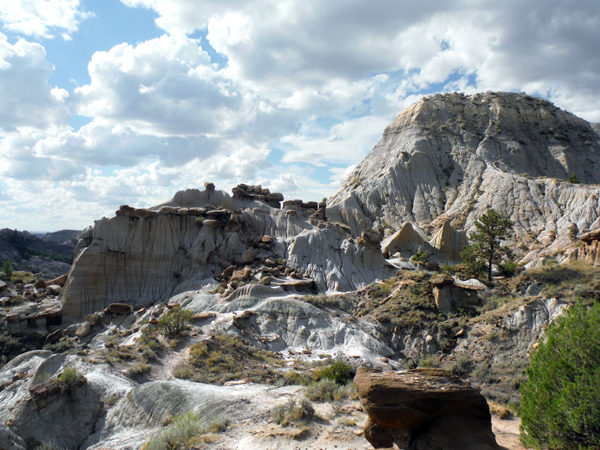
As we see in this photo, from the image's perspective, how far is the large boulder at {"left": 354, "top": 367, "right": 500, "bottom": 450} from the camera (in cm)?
702

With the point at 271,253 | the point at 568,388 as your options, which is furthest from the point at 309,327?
the point at 568,388

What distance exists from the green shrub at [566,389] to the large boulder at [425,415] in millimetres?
911

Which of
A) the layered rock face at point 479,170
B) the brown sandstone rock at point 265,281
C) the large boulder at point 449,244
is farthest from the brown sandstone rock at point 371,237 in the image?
the layered rock face at point 479,170

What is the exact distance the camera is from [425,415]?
7.07 metres

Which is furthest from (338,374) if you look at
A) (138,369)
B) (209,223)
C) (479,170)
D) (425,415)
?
(479,170)

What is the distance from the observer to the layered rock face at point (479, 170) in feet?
133

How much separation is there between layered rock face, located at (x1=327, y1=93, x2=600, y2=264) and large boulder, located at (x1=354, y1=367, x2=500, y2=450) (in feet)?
110

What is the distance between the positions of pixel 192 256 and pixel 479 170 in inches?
1620

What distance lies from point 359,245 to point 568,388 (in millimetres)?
23936

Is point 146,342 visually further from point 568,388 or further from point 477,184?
point 477,184

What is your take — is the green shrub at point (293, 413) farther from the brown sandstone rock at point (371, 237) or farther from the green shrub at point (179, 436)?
the brown sandstone rock at point (371, 237)

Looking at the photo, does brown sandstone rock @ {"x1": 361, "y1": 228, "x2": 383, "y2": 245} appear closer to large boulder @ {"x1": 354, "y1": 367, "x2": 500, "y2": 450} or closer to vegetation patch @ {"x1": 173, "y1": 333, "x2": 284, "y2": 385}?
vegetation patch @ {"x1": 173, "y1": 333, "x2": 284, "y2": 385}

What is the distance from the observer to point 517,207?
42000 millimetres

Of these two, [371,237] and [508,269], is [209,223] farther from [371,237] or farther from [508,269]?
[508,269]
